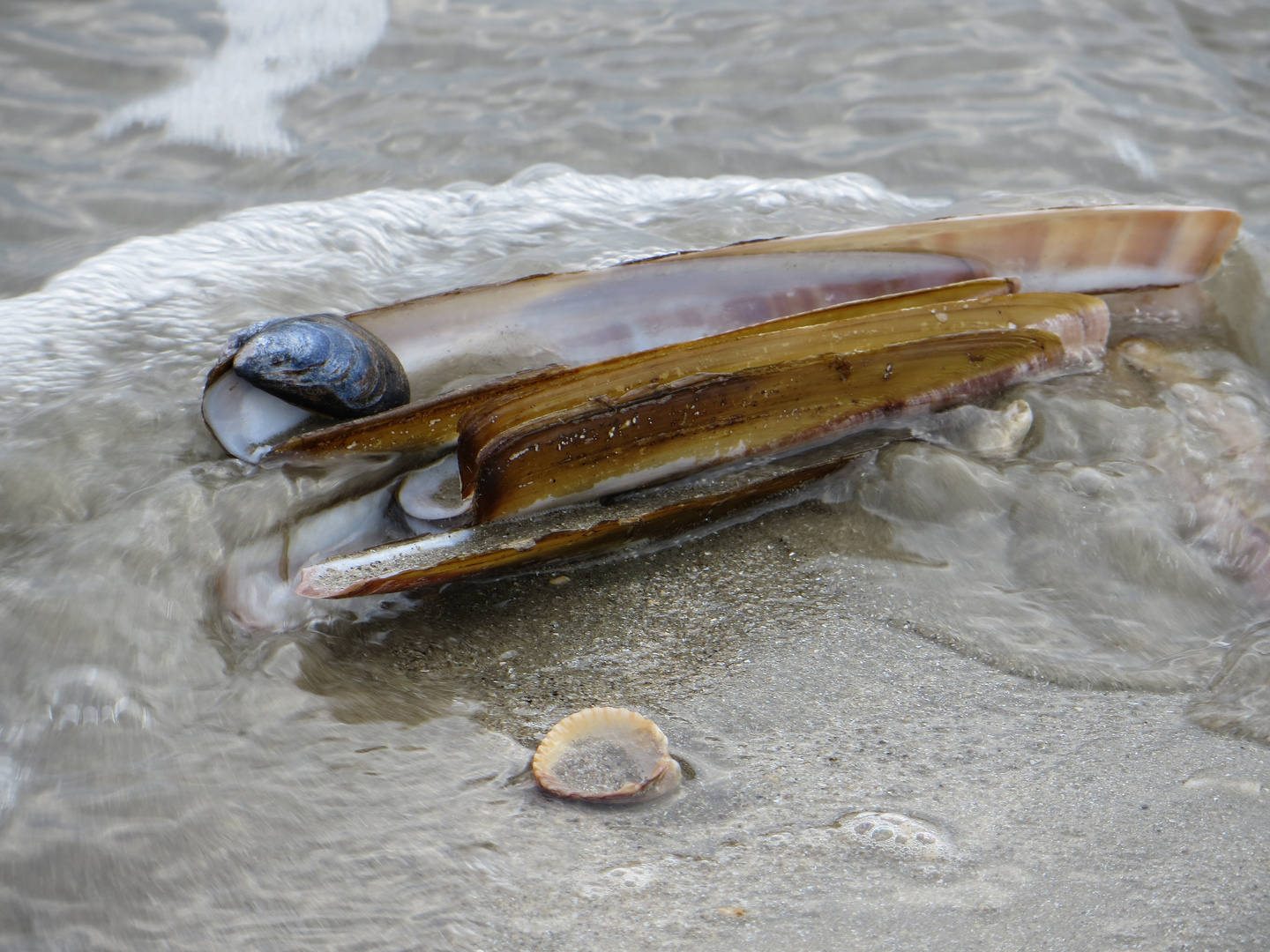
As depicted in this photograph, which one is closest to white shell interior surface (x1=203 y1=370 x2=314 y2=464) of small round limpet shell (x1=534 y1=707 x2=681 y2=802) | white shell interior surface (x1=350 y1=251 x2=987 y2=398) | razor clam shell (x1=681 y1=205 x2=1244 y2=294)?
white shell interior surface (x1=350 y1=251 x2=987 y2=398)

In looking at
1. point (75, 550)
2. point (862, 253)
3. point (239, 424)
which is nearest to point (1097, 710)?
point (862, 253)

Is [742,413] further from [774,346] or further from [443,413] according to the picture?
[443,413]

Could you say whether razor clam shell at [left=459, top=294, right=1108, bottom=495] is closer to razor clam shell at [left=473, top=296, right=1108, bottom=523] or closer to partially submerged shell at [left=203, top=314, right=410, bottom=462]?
razor clam shell at [left=473, top=296, right=1108, bottom=523]

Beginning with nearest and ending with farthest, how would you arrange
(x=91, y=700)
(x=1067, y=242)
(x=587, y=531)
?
(x=91, y=700), (x=587, y=531), (x=1067, y=242)

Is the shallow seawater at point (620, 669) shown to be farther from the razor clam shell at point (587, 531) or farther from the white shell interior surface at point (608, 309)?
the white shell interior surface at point (608, 309)

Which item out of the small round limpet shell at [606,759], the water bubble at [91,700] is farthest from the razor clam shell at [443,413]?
the small round limpet shell at [606,759]

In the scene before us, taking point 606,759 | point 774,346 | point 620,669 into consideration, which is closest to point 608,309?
point 774,346

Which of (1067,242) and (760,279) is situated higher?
(1067,242)
